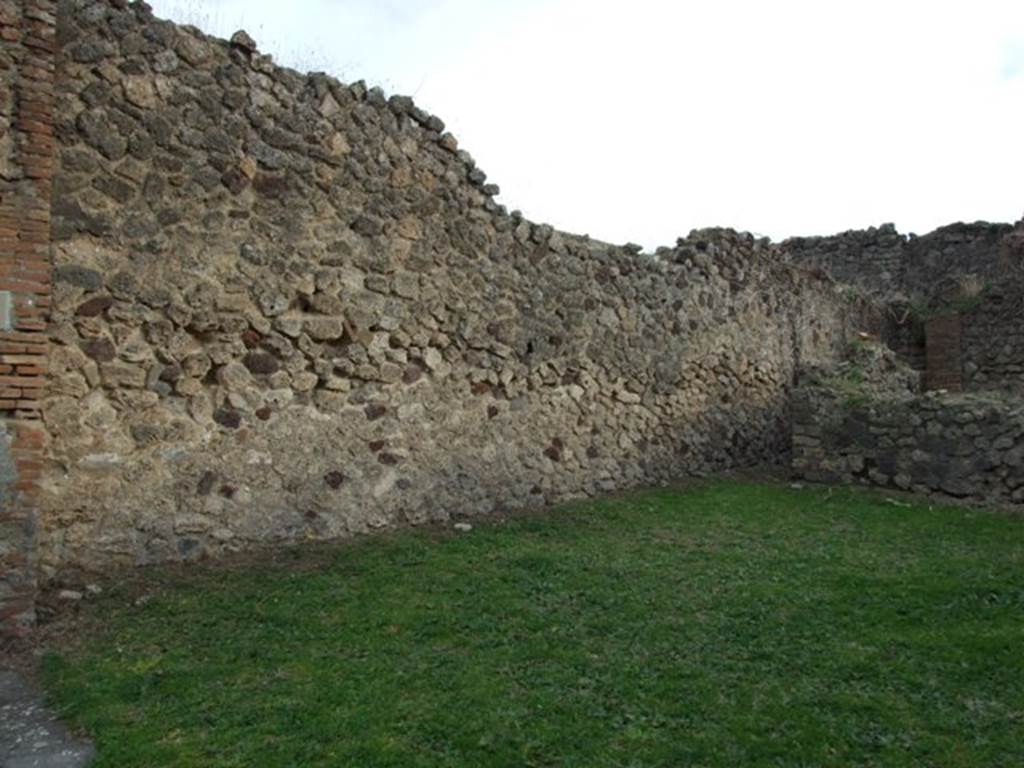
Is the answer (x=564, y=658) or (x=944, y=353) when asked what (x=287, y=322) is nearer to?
(x=564, y=658)

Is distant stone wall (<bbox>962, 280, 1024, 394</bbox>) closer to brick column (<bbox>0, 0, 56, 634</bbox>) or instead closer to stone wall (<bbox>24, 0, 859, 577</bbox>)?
stone wall (<bbox>24, 0, 859, 577</bbox>)

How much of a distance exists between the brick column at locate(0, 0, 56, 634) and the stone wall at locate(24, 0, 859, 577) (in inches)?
14.6

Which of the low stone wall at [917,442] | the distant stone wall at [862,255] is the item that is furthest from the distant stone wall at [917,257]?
the low stone wall at [917,442]

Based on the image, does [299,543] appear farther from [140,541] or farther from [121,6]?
[121,6]

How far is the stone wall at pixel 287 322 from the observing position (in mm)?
5348

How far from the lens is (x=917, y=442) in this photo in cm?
919

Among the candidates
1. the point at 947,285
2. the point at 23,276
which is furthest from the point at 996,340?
the point at 23,276

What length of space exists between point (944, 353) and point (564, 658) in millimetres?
13218

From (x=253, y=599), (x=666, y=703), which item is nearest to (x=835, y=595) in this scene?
(x=666, y=703)

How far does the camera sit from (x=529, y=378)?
8148 millimetres

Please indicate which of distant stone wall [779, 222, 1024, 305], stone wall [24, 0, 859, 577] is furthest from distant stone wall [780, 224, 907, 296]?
stone wall [24, 0, 859, 577]

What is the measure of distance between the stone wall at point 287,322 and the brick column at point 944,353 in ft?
27.7

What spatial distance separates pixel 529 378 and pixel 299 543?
2885 millimetres

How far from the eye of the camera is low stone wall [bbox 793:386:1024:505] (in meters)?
8.60
